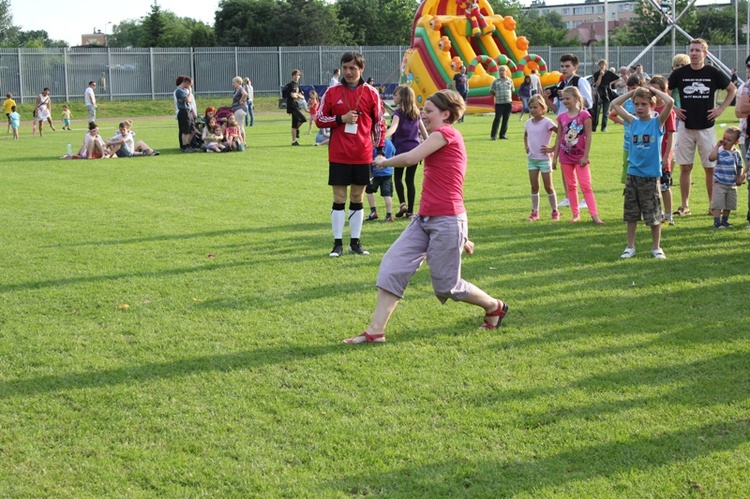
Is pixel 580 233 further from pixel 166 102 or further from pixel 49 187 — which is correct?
pixel 166 102

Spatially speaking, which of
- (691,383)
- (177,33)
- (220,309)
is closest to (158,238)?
(220,309)

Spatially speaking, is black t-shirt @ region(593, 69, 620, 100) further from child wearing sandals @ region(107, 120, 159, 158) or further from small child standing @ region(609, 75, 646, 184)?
small child standing @ region(609, 75, 646, 184)

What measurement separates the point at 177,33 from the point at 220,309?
249ft

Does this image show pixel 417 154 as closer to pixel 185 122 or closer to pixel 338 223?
pixel 338 223

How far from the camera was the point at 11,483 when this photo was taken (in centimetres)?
425

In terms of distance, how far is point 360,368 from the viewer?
5871 mm

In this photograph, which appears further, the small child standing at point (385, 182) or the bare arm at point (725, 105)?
the small child standing at point (385, 182)

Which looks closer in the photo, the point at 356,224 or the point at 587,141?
the point at 356,224

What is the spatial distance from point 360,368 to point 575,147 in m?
6.34

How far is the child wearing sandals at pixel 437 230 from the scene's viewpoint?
6246 mm

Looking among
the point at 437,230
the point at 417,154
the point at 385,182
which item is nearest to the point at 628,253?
the point at 437,230

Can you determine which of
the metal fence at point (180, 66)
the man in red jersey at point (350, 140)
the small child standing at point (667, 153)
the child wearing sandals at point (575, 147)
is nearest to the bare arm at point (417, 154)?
the man in red jersey at point (350, 140)

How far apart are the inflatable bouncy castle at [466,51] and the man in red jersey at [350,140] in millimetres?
24566

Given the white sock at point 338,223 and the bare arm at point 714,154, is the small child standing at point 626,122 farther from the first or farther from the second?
the white sock at point 338,223
